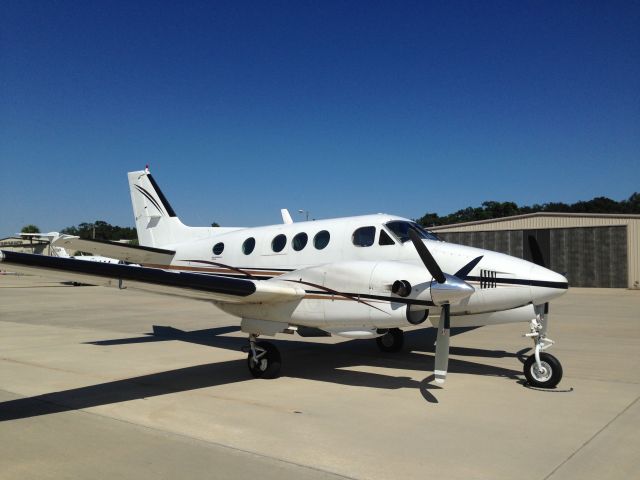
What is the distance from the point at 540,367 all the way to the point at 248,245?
20.0ft

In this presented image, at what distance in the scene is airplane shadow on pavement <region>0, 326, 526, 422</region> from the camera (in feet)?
23.0

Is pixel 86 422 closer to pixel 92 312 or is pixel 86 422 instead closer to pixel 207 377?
pixel 207 377

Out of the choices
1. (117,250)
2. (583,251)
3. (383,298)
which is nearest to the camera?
(383,298)

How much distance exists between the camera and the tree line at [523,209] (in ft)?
278

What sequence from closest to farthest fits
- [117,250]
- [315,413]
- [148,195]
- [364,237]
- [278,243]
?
[315,413]
[364,237]
[278,243]
[117,250]
[148,195]

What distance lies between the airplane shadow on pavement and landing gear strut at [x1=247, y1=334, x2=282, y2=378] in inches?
9.8

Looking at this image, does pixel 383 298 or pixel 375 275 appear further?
pixel 375 275

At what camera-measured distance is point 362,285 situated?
7.59m

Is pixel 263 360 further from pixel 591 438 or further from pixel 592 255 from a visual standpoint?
pixel 592 255

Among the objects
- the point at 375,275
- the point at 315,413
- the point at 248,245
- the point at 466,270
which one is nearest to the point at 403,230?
the point at 466,270

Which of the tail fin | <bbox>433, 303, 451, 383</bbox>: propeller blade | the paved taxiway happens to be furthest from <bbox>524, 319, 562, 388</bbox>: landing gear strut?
the tail fin

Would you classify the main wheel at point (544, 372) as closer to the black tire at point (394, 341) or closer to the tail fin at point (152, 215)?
the black tire at point (394, 341)

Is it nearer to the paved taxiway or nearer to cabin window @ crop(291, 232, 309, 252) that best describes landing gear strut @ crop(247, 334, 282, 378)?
the paved taxiway

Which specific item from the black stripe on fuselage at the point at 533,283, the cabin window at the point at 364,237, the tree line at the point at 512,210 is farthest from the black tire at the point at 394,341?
the tree line at the point at 512,210
